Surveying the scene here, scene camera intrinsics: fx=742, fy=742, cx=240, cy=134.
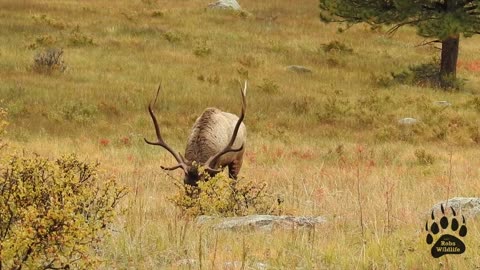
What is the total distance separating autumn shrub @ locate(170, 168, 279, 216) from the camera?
7.16 meters

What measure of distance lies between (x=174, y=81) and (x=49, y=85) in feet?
13.1

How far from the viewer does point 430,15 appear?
24.5 metres

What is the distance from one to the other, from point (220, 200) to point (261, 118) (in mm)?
13256

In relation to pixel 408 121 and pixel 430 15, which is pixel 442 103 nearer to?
pixel 408 121

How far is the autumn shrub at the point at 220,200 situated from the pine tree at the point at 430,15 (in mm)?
15872

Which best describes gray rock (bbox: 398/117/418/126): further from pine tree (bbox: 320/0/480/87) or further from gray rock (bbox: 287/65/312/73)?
gray rock (bbox: 287/65/312/73)

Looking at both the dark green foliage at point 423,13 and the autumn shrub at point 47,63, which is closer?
the dark green foliage at point 423,13

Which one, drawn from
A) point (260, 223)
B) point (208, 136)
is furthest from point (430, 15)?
point (260, 223)

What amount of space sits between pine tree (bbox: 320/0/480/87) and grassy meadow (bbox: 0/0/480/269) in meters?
1.77

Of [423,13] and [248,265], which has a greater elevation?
[248,265]

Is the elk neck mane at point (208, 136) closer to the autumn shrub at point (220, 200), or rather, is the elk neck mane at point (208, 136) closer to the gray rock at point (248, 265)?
the autumn shrub at point (220, 200)

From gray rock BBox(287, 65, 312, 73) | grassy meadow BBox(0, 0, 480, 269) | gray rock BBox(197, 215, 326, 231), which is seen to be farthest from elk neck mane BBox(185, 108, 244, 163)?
gray rock BBox(287, 65, 312, 73)

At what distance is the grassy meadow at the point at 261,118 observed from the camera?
17.2 feet

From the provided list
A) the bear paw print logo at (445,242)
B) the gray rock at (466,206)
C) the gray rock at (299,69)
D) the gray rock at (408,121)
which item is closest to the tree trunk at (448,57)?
the gray rock at (299,69)
